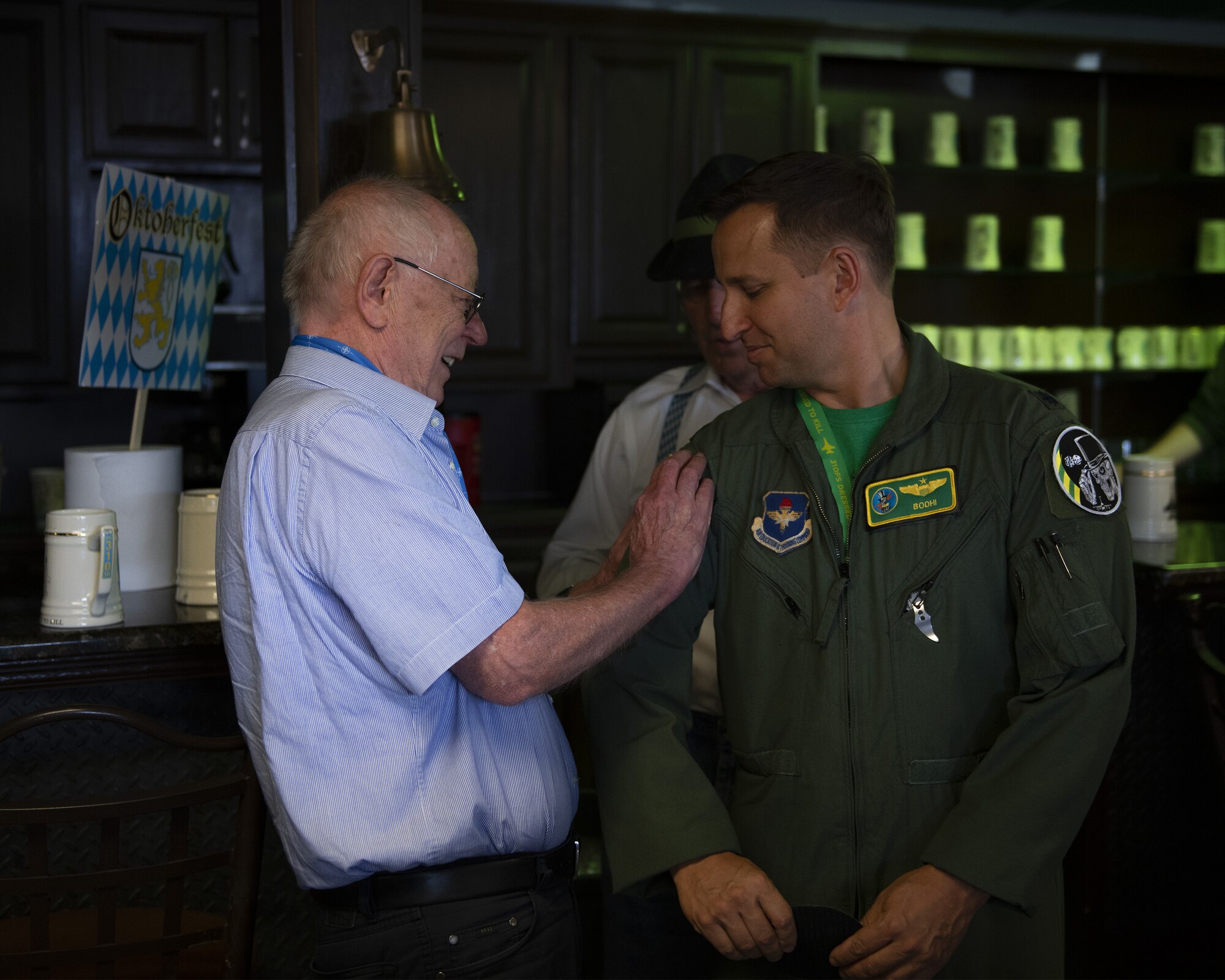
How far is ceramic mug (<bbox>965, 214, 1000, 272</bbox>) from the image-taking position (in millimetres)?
4172

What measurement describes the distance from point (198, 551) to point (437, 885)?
2.57 feet

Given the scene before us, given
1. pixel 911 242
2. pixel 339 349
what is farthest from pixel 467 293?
pixel 911 242

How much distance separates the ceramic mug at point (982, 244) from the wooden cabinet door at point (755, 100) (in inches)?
28.9

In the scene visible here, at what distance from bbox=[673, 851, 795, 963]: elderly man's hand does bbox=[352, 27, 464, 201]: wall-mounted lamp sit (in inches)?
44.6

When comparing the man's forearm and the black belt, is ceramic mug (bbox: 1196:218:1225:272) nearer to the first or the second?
the man's forearm

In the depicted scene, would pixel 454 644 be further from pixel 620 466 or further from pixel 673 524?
pixel 620 466

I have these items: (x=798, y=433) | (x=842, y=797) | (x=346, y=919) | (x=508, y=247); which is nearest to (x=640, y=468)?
(x=798, y=433)

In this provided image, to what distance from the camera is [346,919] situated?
4.30ft

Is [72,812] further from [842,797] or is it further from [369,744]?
[842,797]

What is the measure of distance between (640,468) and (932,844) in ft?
3.26

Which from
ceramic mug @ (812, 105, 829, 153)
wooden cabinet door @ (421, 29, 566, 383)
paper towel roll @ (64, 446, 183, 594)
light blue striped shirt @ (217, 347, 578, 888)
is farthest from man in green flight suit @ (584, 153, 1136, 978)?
ceramic mug @ (812, 105, 829, 153)

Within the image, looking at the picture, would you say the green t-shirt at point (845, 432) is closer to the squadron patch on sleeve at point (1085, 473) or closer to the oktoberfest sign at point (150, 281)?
the squadron patch on sleeve at point (1085, 473)

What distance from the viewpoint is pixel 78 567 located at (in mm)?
1672

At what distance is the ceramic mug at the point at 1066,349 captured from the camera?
4.20 meters
